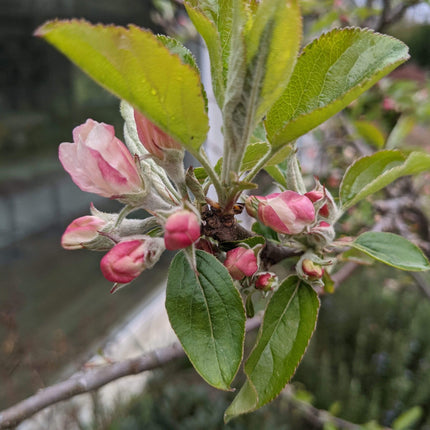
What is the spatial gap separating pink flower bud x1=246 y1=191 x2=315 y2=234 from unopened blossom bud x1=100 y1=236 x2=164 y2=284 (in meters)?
0.12

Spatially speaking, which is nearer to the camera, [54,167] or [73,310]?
[54,167]

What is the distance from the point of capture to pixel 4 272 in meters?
2.18

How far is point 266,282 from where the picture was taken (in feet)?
1.55

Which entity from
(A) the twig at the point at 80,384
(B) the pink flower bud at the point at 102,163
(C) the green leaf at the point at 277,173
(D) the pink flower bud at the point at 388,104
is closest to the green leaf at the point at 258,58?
(B) the pink flower bud at the point at 102,163

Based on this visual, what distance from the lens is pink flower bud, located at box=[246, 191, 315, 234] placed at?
41 cm

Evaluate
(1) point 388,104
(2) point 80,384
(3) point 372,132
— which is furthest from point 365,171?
(1) point 388,104

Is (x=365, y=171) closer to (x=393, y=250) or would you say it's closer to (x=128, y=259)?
(x=393, y=250)

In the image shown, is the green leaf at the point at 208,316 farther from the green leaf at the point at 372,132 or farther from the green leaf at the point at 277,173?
the green leaf at the point at 372,132

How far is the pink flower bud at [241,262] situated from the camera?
42cm

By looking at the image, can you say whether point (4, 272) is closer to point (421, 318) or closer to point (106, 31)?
point (106, 31)

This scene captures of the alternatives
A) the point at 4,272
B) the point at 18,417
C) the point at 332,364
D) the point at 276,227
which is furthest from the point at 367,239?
the point at 332,364

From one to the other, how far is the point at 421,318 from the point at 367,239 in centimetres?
278

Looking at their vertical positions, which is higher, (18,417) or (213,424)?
(18,417)

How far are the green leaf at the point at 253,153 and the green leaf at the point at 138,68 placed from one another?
126 mm
